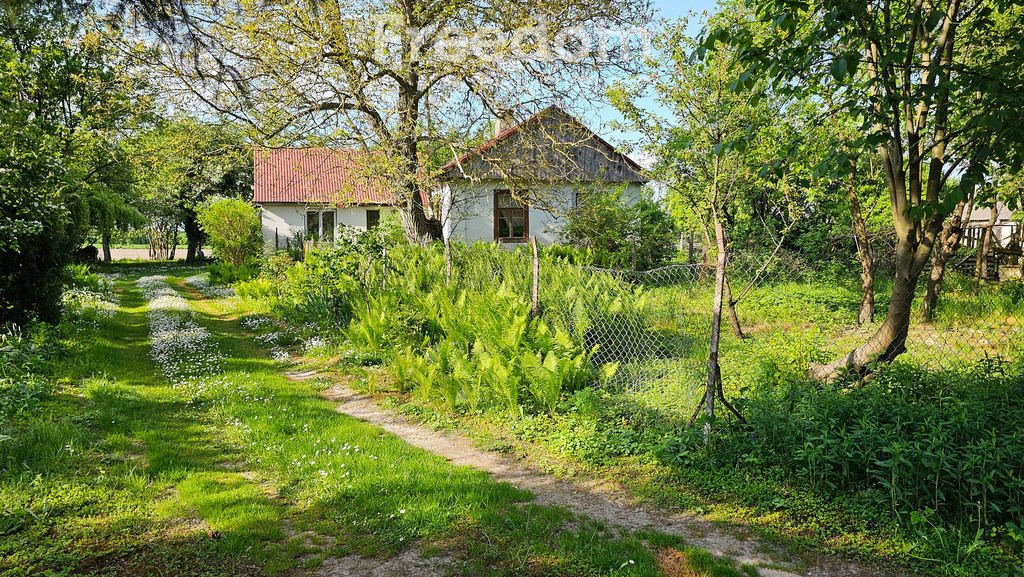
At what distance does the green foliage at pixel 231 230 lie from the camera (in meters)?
22.5

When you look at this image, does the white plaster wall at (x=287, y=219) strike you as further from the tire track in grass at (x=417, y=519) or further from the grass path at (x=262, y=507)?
the tire track in grass at (x=417, y=519)

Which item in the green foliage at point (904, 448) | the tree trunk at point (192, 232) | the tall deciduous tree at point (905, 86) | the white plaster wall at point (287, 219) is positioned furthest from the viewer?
the tree trunk at point (192, 232)

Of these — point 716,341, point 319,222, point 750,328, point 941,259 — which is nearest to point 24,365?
point 716,341

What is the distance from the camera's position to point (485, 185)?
77.6ft

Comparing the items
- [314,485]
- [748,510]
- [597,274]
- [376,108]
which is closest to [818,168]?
[748,510]

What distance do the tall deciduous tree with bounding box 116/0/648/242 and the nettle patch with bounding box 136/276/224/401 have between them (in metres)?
4.30

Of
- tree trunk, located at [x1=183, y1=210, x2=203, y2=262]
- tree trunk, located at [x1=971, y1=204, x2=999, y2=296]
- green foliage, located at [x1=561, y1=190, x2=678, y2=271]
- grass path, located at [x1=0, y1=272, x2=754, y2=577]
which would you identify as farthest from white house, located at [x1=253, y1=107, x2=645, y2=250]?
tree trunk, located at [x1=183, y1=210, x2=203, y2=262]

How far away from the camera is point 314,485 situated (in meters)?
4.54

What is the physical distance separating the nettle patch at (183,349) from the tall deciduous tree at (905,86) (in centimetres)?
707

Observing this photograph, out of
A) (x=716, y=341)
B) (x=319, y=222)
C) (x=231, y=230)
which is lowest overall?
(x=716, y=341)

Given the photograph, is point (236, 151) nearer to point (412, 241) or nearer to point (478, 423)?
point (412, 241)

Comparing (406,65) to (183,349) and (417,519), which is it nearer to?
(183,349)

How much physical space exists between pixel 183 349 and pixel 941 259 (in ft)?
41.7

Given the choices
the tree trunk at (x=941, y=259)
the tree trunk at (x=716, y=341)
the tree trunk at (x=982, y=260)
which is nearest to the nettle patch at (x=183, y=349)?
the tree trunk at (x=716, y=341)
